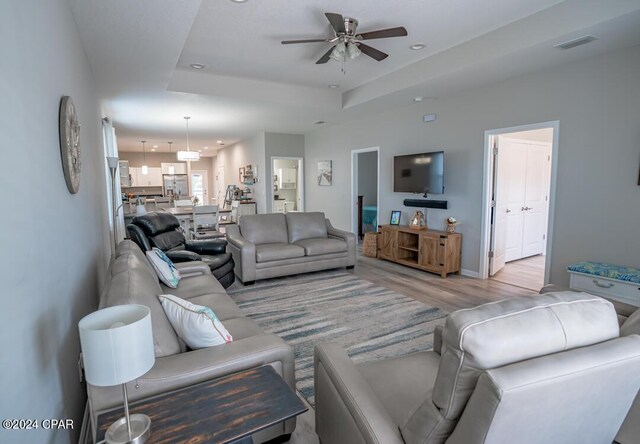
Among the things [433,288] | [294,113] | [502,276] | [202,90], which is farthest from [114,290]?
[294,113]

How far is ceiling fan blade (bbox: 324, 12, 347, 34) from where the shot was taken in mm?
2863

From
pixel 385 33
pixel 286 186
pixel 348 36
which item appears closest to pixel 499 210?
pixel 385 33

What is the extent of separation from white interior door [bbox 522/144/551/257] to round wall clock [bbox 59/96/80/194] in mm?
5928

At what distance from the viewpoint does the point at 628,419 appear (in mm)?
1208

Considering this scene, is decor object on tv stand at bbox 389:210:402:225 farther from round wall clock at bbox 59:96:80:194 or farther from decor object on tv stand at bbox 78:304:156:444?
decor object on tv stand at bbox 78:304:156:444

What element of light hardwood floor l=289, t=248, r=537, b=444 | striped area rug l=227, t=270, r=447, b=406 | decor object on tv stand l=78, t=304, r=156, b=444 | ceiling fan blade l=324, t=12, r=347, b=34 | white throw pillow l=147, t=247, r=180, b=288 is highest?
ceiling fan blade l=324, t=12, r=347, b=34

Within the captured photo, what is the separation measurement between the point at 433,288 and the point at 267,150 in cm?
574

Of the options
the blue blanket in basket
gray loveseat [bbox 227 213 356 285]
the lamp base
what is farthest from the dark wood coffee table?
the blue blanket in basket

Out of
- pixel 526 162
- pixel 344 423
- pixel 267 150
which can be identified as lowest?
pixel 344 423

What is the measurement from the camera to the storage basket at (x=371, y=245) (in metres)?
6.21

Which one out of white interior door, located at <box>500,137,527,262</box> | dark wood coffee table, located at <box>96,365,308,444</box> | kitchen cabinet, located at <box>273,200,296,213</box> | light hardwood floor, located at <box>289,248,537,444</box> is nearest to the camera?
dark wood coffee table, located at <box>96,365,308,444</box>

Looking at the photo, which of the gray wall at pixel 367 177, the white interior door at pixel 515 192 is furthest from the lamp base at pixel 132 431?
the gray wall at pixel 367 177

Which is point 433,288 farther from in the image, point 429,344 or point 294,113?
point 294,113

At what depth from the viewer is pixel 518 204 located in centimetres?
545
